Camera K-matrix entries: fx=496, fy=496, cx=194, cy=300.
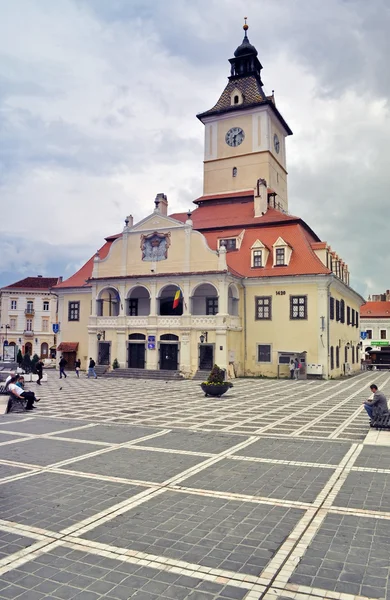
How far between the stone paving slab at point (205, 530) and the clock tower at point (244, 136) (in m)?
45.1

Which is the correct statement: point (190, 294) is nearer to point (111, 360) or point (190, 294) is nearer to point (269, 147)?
point (111, 360)

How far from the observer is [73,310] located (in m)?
46.2

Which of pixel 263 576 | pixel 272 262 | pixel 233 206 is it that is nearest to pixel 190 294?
pixel 272 262

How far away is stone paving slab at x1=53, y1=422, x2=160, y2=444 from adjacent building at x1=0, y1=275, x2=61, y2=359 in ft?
214

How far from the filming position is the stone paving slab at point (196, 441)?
1183cm

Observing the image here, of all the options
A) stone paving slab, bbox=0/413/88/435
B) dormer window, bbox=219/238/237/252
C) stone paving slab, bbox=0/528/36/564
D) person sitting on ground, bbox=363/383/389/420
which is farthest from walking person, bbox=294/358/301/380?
stone paving slab, bbox=0/528/36/564

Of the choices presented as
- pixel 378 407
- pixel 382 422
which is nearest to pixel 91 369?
pixel 378 407

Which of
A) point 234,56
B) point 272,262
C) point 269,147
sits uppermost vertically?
point 234,56

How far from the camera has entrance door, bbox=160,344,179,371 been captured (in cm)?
3856

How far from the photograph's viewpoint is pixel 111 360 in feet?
133

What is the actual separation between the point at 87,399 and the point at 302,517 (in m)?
17.0

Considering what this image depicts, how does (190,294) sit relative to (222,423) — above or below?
above

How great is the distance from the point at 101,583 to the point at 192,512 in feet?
7.79

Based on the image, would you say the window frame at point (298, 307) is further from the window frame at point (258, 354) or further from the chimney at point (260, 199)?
the chimney at point (260, 199)
